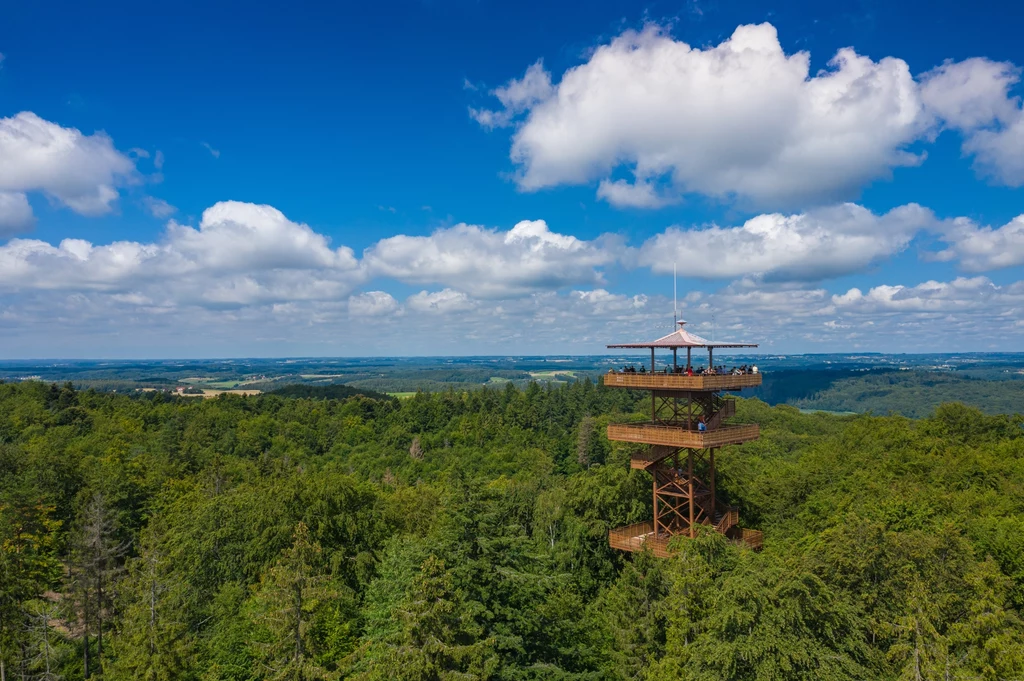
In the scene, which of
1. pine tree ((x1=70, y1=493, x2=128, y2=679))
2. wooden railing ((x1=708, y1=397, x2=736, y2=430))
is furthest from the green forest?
wooden railing ((x1=708, y1=397, x2=736, y2=430))

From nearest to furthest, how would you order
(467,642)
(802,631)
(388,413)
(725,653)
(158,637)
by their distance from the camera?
(725,653)
(802,631)
(467,642)
(158,637)
(388,413)

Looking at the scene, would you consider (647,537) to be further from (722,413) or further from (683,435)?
(722,413)

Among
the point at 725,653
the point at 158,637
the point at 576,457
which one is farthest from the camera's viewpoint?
the point at 576,457

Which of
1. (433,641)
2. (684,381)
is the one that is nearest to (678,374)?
(684,381)

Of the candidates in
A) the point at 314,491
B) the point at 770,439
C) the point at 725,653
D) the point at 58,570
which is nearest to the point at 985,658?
the point at 725,653

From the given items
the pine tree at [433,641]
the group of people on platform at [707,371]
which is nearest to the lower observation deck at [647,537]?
the group of people on platform at [707,371]

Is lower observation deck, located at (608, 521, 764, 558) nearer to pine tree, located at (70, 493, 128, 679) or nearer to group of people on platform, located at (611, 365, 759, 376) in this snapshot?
group of people on platform, located at (611, 365, 759, 376)

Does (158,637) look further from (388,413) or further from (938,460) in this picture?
(388,413)

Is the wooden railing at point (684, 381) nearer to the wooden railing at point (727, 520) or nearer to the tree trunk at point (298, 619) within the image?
the wooden railing at point (727, 520)
